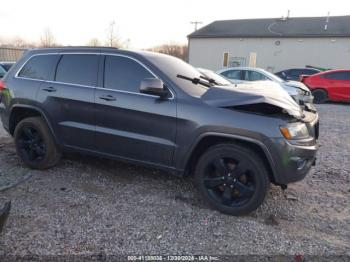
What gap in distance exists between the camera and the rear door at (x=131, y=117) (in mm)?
3564

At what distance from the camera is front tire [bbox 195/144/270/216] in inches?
129

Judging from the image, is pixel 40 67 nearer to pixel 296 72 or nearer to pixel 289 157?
pixel 289 157

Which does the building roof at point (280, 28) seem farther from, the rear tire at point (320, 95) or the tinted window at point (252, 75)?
the tinted window at point (252, 75)

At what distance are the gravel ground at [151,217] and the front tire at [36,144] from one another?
16cm

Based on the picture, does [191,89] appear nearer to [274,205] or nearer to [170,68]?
[170,68]

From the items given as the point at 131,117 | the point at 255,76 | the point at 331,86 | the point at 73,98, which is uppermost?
the point at 73,98

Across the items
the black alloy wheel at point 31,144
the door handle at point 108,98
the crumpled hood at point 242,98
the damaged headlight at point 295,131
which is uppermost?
the crumpled hood at point 242,98

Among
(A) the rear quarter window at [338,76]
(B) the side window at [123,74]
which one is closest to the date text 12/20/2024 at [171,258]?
(B) the side window at [123,74]

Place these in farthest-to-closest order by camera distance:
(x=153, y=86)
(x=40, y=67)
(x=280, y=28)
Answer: (x=280, y=28)
(x=40, y=67)
(x=153, y=86)

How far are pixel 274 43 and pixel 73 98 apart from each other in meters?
26.3

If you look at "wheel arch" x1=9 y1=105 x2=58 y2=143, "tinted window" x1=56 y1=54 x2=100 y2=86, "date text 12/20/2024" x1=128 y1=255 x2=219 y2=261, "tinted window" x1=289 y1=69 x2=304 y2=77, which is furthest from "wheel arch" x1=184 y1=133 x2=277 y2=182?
"tinted window" x1=289 y1=69 x2=304 y2=77

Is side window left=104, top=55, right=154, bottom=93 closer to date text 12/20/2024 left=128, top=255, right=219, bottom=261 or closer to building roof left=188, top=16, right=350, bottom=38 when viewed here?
date text 12/20/2024 left=128, top=255, right=219, bottom=261

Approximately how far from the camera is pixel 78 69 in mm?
4156

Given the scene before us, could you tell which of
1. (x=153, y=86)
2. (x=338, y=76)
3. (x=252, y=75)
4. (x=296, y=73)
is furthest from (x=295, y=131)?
(x=296, y=73)
